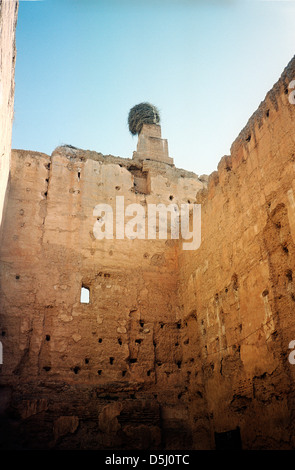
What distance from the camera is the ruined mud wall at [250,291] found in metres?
5.70

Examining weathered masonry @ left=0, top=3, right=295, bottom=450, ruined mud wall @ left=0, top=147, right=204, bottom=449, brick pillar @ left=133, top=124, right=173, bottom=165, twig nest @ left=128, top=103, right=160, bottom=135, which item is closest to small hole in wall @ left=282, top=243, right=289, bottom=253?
weathered masonry @ left=0, top=3, right=295, bottom=450

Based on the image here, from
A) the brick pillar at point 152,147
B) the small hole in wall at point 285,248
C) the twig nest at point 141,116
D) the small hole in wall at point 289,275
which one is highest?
the twig nest at point 141,116

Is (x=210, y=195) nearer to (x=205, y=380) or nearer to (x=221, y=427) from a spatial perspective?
(x=205, y=380)

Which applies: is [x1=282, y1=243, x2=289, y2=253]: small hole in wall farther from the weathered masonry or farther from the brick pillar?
the brick pillar

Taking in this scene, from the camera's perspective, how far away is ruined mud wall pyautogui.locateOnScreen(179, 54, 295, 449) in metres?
5.70

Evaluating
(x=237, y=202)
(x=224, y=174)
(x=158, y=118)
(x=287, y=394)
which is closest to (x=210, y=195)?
(x=224, y=174)

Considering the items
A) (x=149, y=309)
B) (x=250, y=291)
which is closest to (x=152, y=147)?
(x=149, y=309)

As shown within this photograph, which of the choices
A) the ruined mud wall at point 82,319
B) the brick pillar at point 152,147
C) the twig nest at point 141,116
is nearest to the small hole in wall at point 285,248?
the ruined mud wall at point 82,319

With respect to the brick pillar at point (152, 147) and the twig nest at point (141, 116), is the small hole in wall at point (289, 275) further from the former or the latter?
the twig nest at point (141, 116)

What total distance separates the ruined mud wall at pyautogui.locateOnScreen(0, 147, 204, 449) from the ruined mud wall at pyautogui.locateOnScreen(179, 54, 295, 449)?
2.79 ft

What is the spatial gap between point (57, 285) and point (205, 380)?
11.7 feet

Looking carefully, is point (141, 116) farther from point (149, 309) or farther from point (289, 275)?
point (289, 275)

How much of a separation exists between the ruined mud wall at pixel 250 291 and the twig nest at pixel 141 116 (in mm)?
5478

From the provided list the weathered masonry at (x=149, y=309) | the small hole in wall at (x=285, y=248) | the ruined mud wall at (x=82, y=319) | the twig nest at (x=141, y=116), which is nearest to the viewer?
the small hole in wall at (x=285, y=248)
